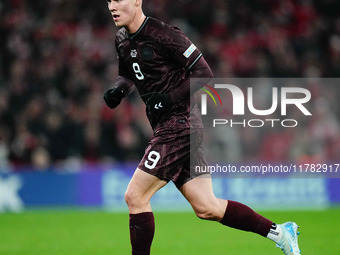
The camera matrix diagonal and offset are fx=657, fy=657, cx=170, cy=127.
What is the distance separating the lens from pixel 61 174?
36.5 feet

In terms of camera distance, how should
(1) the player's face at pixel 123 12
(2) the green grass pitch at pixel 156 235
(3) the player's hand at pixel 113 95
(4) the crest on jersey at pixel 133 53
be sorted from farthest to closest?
(2) the green grass pitch at pixel 156 235 → (3) the player's hand at pixel 113 95 → (4) the crest on jersey at pixel 133 53 → (1) the player's face at pixel 123 12

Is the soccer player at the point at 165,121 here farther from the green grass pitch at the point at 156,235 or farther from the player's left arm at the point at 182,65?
the green grass pitch at the point at 156,235

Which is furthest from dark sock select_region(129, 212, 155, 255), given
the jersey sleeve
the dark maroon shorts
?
the jersey sleeve

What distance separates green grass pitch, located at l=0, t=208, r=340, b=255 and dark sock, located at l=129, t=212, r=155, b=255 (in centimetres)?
178

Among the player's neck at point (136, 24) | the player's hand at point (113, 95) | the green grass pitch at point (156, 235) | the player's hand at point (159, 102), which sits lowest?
the green grass pitch at point (156, 235)

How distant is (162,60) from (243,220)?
1407mm

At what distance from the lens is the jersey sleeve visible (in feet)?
16.1

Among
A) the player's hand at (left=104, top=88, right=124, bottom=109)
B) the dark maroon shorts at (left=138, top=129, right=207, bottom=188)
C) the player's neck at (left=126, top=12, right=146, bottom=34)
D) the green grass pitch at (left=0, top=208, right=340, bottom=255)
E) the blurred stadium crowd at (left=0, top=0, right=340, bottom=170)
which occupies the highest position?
the blurred stadium crowd at (left=0, top=0, right=340, bottom=170)

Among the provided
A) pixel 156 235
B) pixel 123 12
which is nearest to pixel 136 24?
pixel 123 12

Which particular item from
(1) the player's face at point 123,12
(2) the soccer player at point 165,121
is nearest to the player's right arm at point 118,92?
(2) the soccer player at point 165,121

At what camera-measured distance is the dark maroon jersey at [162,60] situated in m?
4.93

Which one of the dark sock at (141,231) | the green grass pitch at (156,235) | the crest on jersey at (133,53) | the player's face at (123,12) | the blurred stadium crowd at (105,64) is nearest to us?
the dark sock at (141,231)

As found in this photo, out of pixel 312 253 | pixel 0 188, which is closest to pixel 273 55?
pixel 0 188

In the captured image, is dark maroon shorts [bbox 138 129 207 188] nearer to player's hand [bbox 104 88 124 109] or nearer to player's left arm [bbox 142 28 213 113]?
player's left arm [bbox 142 28 213 113]
